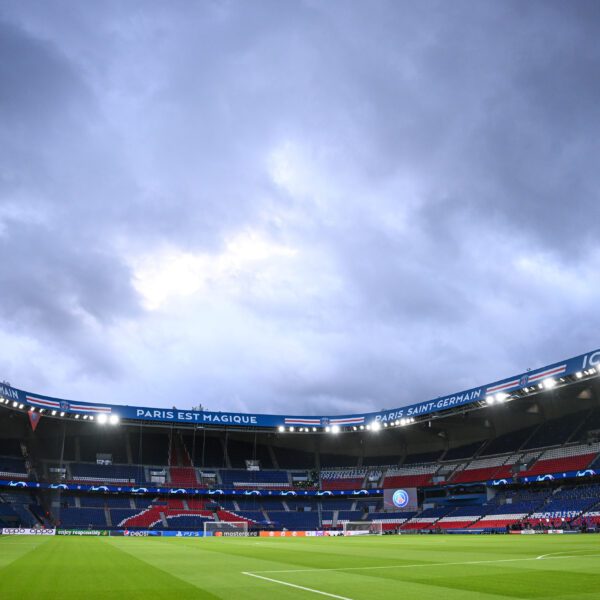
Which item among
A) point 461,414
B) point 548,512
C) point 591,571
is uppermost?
point 461,414

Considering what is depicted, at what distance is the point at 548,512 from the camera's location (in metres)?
56.0

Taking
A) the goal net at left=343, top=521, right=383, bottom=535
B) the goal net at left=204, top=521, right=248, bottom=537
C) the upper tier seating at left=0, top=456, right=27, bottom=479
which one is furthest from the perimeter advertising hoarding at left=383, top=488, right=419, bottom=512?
the upper tier seating at left=0, top=456, right=27, bottom=479

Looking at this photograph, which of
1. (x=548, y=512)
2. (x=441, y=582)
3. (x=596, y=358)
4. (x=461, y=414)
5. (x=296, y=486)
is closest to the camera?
(x=441, y=582)

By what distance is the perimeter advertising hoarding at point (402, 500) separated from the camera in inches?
2938

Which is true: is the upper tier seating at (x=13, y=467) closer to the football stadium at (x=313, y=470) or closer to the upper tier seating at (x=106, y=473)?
the football stadium at (x=313, y=470)

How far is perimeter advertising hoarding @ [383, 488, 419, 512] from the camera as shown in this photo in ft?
245

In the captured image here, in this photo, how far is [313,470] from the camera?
8956 centimetres

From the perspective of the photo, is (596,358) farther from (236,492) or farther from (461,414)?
(236,492)

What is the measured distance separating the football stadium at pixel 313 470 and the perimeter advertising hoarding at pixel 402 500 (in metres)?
0.18

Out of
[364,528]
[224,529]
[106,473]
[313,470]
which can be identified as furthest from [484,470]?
→ [106,473]

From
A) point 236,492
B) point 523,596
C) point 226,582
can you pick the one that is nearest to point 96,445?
point 236,492

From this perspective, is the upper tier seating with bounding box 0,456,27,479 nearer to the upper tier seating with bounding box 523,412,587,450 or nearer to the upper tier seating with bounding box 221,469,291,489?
the upper tier seating with bounding box 221,469,291,489

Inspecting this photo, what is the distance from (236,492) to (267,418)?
11466 mm

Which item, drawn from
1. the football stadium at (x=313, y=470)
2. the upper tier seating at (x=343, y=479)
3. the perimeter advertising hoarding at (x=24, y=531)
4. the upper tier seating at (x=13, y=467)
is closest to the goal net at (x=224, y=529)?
the football stadium at (x=313, y=470)
